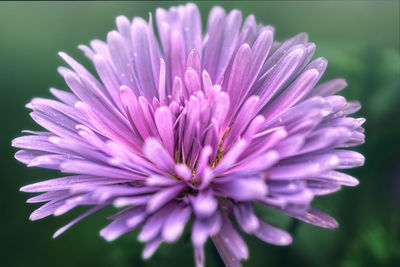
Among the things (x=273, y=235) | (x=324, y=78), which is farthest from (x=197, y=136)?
(x=324, y=78)

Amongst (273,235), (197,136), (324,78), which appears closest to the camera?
(273,235)

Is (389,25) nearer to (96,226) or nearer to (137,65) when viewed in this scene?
(137,65)

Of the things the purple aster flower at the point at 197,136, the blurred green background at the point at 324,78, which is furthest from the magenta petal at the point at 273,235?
the blurred green background at the point at 324,78

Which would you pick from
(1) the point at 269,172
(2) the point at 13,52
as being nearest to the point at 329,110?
(1) the point at 269,172

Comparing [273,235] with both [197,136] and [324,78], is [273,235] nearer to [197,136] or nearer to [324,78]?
[197,136]

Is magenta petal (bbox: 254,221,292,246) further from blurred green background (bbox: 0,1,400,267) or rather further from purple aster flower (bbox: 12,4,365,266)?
blurred green background (bbox: 0,1,400,267)

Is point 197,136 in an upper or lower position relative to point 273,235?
upper
